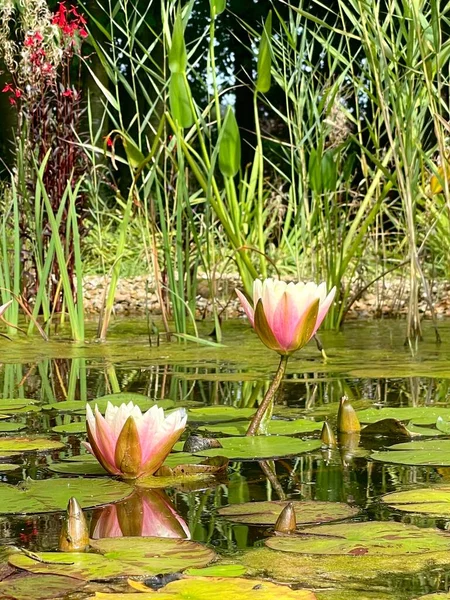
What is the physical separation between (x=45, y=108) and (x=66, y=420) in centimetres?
279

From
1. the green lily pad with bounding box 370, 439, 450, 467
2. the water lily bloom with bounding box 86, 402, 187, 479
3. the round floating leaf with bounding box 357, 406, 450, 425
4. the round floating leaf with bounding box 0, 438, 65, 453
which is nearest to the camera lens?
the water lily bloom with bounding box 86, 402, 187, 479

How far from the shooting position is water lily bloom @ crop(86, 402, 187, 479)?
1.23m

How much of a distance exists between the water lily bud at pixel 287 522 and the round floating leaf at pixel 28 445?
591 mm

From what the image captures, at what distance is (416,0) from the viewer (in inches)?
99.9

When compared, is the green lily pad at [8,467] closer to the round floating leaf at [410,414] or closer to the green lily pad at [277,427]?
→ the green lily pad at [277,427]

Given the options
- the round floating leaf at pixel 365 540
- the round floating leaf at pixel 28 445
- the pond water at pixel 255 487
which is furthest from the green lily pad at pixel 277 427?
the round floating leaf at pixel 365 540

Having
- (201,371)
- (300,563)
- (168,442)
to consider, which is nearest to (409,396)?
(201,371)

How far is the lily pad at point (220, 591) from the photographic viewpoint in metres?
0.78

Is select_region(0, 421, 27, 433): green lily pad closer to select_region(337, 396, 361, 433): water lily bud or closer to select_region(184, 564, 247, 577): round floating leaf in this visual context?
select_region(337, 396, 361, 433): water lily bud

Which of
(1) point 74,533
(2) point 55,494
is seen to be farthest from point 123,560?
(2) point 55,494

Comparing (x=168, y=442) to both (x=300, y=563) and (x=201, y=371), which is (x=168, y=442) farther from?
(x=201, y=371)

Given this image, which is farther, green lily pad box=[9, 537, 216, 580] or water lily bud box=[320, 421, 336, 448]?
water lily bud box=[320, 421, 336, 448]

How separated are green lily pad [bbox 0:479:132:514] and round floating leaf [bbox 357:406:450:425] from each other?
A: 0.61 m

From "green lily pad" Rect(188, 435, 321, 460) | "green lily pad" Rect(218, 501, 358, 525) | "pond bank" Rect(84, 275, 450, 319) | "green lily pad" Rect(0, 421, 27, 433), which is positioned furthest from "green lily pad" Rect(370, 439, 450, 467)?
"pond bank" Rect(84, 275, 450, 319)
